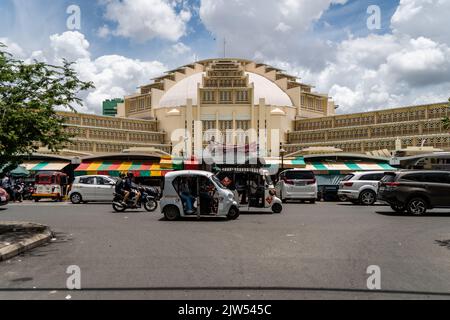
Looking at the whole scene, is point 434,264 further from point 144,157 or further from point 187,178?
point 144,157

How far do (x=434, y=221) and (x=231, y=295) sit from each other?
11.7 meters

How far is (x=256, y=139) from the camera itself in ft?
252

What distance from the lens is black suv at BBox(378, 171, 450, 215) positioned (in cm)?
1742

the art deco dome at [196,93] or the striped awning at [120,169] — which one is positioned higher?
the art deco dome at [196,93]

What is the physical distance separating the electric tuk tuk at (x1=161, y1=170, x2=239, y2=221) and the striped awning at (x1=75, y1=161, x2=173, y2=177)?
1031 inches

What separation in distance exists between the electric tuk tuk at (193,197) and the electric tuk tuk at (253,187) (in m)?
2.53

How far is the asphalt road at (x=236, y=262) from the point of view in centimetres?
637

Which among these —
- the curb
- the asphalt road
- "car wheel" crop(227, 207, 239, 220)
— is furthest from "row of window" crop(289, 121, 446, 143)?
the curb

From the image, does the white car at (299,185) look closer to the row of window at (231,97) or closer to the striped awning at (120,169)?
the striped awning at (120,169)

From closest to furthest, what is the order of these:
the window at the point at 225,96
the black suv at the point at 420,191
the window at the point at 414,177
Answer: the black suv at the point at 420,191, the window at the point at 414,177, the window at the point at 225,96

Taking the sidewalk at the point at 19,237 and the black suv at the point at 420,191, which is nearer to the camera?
the sidewalk at the point at 19,237

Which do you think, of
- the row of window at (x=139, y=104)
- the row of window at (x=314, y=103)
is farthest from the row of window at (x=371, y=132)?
the row of window at (x=139, y=104)

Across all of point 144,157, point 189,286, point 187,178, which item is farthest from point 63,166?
point 189,286

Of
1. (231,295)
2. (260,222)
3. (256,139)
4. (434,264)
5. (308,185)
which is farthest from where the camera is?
(256,139)
